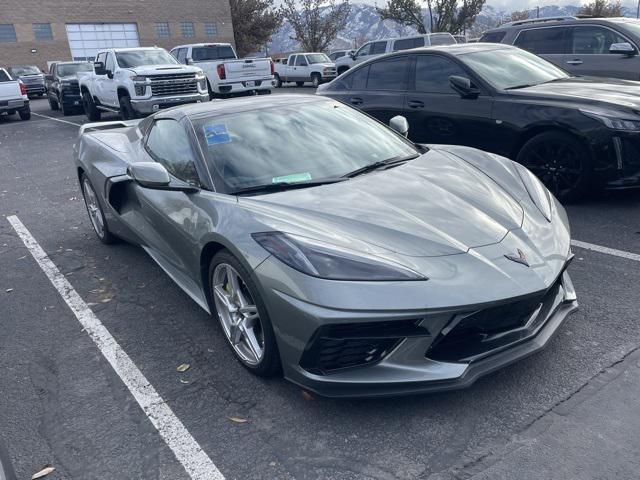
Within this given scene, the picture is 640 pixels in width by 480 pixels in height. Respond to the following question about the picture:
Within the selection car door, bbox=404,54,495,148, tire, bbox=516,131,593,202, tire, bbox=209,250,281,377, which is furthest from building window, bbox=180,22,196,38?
tire, bbox=209,250,281,377

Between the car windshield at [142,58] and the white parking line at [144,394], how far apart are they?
10.9 m

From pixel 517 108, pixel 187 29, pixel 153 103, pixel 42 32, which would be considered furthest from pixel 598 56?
pixel 187 29

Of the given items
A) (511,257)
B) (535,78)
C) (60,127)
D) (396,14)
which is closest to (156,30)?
(396,14)

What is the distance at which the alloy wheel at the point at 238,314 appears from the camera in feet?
9.64

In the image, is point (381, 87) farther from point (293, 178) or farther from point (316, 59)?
point (316, 59)

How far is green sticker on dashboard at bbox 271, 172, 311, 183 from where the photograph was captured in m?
3.29

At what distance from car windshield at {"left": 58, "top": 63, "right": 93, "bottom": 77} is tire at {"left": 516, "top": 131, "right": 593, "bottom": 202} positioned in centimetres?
1842

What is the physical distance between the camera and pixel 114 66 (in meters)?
14.2

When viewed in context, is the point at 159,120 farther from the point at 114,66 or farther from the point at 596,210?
the point at 114,66

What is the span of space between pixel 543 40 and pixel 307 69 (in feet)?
59.5

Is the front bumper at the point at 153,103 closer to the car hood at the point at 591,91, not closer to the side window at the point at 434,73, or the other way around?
the side window at the point at 434,73

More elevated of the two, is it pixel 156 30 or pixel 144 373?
pixel 156 30

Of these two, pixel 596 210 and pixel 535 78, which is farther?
pixel 535 78

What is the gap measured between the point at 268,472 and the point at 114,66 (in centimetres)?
1399
